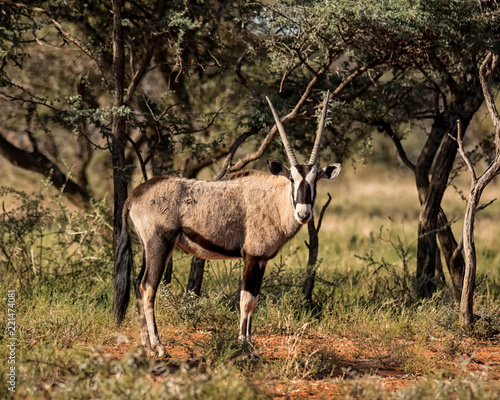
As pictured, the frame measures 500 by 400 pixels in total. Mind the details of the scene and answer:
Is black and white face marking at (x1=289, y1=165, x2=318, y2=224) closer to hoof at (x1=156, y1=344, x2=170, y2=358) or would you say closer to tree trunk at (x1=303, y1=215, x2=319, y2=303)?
hoof at (x1=156, y1=344, x2=170, y2=358)

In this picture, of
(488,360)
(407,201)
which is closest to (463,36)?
(488,360)

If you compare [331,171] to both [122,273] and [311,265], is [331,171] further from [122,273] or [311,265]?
[122,273]

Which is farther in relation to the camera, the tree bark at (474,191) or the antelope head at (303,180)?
the tree bark at (474,191)

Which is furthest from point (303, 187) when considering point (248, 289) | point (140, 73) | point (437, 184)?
point (437, 184)

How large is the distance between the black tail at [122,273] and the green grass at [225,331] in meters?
0.20

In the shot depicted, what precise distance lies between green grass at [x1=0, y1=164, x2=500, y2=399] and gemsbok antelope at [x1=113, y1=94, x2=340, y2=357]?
0.55m

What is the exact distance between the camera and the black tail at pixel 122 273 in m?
6.84

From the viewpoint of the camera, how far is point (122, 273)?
278 inches

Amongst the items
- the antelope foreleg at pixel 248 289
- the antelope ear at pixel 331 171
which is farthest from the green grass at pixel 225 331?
the antelope ear at pixel 331 171

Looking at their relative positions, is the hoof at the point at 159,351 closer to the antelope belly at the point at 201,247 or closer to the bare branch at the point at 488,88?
the antelope belly at the point at 201,247

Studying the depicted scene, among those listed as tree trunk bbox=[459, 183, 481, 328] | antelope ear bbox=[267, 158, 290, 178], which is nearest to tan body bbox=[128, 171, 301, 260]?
antelope ear bbox=[267, 158, 290, 178]

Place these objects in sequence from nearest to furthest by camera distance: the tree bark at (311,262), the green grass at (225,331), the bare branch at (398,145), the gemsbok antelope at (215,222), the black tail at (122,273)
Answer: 1. the green grass at (225,331)
2. the gemsbok antelope at (215,222)
3. the black tail at (122,273)
4. the tree bark at (311,262)
5. the bare branch at (398,145)

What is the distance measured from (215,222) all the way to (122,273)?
1339mm

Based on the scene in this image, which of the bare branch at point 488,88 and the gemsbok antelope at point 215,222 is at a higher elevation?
the bare branch at point 488,88
